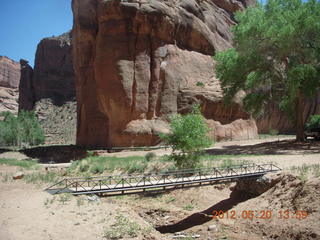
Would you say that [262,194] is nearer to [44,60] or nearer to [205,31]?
[205,31]

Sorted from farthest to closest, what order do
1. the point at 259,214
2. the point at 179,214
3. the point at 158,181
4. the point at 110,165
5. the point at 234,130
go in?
1. the point at 234,130
2. the point at 110,165
3. the point at 179,214
4. the point at 158,181
5. the point at 259,214

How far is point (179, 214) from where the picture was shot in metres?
16.5

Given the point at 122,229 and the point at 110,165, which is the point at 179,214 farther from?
the point at 110,165

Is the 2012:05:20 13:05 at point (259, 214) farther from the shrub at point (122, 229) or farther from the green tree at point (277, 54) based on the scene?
the green tree at point (277, 54)

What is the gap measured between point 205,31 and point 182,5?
4.67 m

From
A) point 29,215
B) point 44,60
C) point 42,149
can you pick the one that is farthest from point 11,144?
point 29,215

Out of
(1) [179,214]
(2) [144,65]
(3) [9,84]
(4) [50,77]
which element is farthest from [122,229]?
(3) [9,84]

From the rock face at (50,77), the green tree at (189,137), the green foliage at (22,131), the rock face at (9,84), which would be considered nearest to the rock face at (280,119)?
the green tree at (189,137)

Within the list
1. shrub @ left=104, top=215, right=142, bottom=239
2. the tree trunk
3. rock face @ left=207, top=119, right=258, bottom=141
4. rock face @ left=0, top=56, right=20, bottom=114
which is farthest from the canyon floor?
rock face @ left=0, top=56, right=20, bottom=114

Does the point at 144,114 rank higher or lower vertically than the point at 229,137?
higher

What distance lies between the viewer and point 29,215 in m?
10.8

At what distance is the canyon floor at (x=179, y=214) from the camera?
1030cm

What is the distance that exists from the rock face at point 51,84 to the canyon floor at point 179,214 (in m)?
62.7

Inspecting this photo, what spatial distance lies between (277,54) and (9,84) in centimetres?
11554
